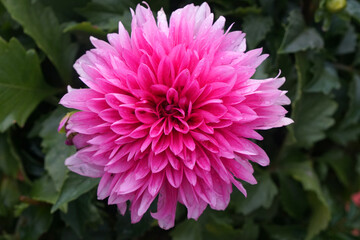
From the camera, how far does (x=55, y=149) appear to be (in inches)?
31.9

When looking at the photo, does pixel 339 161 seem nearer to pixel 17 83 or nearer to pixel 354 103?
pixel 354 103

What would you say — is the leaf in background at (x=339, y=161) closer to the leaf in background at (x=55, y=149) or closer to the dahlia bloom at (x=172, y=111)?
the dahlia bloom at (x=172, y=111)

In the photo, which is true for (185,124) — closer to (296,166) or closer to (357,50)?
(296,166)

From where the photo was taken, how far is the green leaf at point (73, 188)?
0.68 meters

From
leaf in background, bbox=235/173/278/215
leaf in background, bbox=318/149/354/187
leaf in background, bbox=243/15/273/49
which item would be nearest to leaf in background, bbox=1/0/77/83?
leaf in background, bbox=243/15/273/49

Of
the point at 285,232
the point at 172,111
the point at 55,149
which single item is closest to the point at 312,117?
the point at 285,232

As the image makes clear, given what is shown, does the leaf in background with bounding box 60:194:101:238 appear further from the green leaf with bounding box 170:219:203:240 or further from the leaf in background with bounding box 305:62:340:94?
the leaf in background with bounding box 305:62:340:94

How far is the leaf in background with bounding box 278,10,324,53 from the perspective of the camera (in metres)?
0.84

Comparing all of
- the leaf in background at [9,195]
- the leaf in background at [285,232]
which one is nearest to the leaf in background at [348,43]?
the leaf in background at [285,232]

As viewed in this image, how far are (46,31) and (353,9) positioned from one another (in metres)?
0.70

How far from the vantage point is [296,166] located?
1051 millimetres

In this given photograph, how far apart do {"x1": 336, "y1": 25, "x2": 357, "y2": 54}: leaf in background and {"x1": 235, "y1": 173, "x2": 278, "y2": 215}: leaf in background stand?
0.40 meters

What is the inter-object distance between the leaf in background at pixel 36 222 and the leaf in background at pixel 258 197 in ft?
1.45

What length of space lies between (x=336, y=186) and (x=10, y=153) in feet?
3.19
